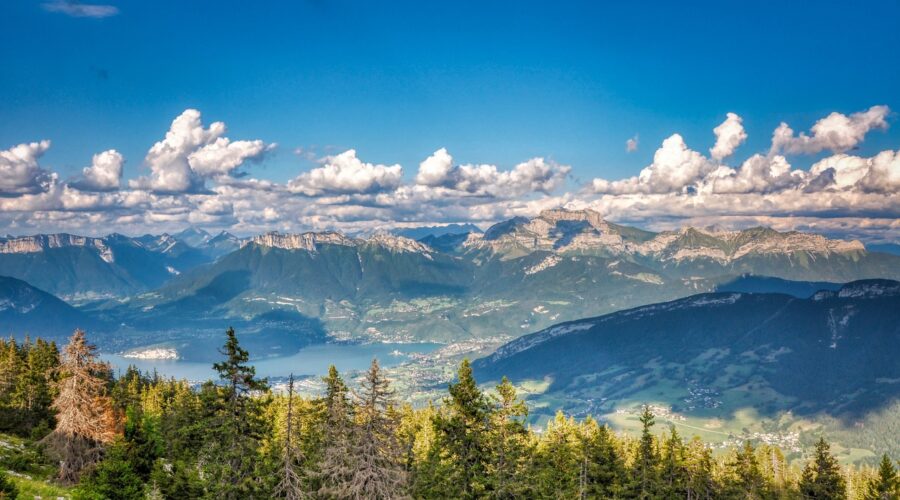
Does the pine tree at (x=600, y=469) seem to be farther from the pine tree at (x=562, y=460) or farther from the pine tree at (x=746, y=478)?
the pine tree at (x=746, y=478)

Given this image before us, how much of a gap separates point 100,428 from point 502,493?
31.2 m

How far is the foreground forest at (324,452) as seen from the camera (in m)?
31.4

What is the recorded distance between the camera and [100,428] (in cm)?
4300

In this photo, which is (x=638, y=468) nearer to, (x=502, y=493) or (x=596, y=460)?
(x=596, y=460)

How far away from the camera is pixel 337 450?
31656 millimetres

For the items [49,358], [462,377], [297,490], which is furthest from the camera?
[49,358]

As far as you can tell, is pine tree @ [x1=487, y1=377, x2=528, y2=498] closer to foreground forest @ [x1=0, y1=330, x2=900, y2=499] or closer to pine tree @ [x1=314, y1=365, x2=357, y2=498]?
foreground forest @ [x1=0, y1=330, x2=900, y2=499]

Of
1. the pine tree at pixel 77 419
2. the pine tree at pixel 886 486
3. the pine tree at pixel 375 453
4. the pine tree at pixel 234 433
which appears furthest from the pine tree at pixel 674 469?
the pine tree at pixel 77 419

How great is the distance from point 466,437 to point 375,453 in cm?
557

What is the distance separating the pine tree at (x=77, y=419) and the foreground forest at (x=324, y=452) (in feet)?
0.34

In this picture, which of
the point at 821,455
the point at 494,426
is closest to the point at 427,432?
the point at 494,426

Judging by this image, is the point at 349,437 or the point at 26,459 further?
the point at 26,459

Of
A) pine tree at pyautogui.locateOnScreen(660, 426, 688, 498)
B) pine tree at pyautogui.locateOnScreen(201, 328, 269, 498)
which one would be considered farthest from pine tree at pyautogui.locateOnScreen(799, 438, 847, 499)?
pine tree at pyautogui.locateOnScreen(201, 328, 269, 498)

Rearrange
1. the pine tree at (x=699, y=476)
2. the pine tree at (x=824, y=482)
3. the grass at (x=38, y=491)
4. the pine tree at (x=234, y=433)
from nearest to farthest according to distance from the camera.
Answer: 1. the pine tree at (x=234, y=433)
2. the grass at (x=38, y=491)
3. the pine tree at (x=699, y=476)
4. the pine tree at (x=824, y=482)
